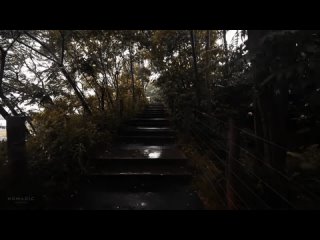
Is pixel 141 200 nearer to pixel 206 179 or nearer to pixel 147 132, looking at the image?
pixel 206 179

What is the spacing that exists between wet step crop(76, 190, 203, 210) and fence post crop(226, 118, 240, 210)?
0.66 m

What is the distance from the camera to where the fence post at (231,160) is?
2896mm

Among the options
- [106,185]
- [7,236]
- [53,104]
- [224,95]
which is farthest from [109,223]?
[53,104]

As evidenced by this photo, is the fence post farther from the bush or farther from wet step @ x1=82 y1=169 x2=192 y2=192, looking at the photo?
the bush

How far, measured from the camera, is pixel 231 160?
3018 mm

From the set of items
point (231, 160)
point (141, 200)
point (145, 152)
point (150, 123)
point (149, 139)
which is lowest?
point (141, 200)

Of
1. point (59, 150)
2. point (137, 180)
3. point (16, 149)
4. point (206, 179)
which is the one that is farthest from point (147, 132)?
point (16, 149)

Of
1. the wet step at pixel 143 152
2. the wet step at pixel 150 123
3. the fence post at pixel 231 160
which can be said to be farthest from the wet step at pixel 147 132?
the fence post at pixel 231 160

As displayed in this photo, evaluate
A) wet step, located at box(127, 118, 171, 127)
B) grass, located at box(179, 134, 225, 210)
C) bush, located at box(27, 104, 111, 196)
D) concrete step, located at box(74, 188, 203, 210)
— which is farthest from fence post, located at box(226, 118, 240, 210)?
wet step, located at box(127, 118, 171, 127)

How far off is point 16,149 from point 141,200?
6.27 ft

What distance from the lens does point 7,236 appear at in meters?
2.20
